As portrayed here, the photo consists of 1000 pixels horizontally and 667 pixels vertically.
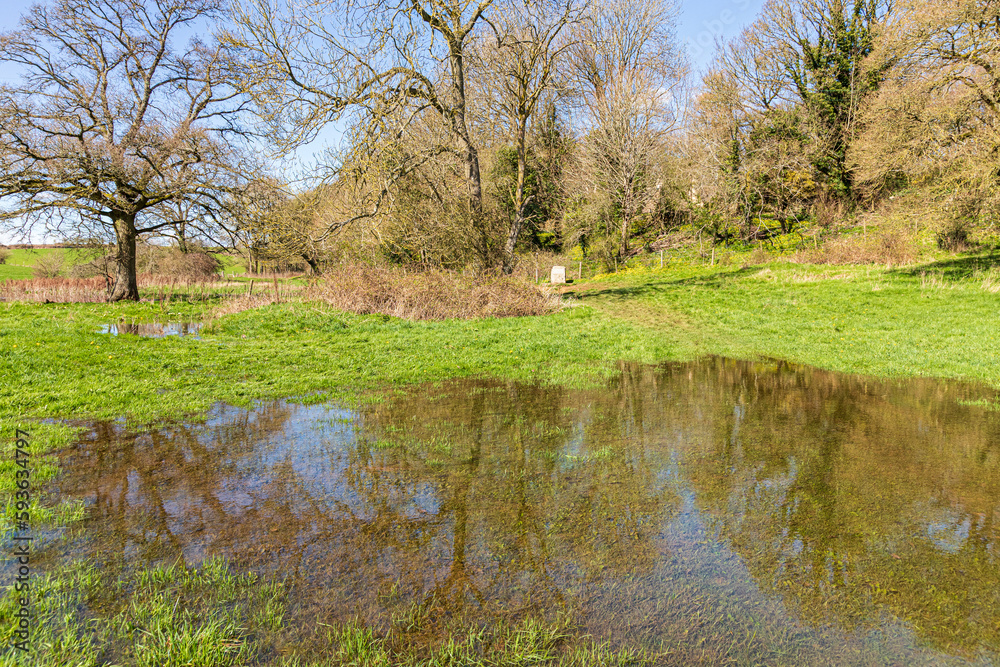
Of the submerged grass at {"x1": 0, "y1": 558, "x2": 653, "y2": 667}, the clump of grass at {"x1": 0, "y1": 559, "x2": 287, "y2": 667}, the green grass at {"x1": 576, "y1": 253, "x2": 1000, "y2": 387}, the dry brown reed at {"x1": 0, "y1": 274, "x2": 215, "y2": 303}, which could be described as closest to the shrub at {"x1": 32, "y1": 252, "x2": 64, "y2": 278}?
the dry brown reed at {"x1": 0, "y1": 274, "x2": 215, "y2": 303}

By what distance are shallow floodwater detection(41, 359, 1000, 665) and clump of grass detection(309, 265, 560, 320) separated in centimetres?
918

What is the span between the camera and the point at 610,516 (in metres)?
4.12

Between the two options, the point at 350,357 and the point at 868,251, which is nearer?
the point at 350,357

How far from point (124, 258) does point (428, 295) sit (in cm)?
1384

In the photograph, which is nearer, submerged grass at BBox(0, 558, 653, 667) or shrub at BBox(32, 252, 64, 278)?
submerged grass at BBox(0, 558, 653, 667)

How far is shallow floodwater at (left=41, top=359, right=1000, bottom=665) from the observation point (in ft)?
9.68

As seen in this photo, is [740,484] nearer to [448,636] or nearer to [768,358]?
[448,636]

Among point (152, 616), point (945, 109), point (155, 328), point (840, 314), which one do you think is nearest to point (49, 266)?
point (155, 328)

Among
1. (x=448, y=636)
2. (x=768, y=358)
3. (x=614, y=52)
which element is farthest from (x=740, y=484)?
(x=614, y=52)

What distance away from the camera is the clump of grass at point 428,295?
16.0m

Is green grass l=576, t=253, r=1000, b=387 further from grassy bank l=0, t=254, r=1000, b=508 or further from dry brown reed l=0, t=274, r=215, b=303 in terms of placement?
dry brown reed l=0, t=274, r=215, b=303

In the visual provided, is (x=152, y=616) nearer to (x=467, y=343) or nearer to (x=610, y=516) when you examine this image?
(x=610, y=516)

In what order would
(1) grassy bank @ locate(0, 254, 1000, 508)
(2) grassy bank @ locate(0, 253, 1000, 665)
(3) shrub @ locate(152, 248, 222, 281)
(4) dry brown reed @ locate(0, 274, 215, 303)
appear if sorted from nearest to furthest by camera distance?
(2) grassy bank @ locate(0, 253, 1000, 665)
(1) grassy bank @ locate(0, 254, 1000, 508)
(4) dry brown reed @ locate(0, 274, 215, 303)
(3) shrub @ locate(152, 248, 222, 281)

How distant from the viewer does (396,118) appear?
1591cm
